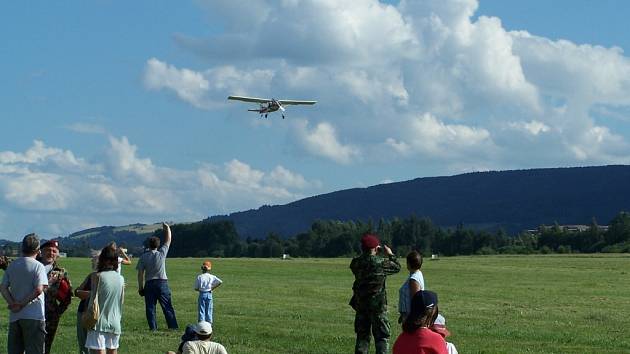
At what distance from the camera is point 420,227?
180m

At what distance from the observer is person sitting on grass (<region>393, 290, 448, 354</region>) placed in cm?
837

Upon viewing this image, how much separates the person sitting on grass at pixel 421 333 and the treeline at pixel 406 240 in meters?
130

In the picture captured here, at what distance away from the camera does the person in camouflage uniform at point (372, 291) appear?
1502cm

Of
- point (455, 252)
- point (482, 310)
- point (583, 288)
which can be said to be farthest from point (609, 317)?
point (455, 252)

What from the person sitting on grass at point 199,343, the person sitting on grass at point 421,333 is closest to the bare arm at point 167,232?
the person sitting on grass at point 199,343

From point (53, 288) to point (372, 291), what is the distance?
4529 mm

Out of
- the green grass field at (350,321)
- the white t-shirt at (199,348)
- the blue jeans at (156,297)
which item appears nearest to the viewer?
the white t-shirt at (199,348)

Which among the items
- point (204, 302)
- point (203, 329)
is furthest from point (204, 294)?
point (203, 329)

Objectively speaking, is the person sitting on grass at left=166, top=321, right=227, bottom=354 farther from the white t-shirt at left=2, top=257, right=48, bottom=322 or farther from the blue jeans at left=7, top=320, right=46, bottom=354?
the blue jeans at left=7, top=320, right=46, bottom=354

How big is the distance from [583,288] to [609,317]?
17737 millimetres

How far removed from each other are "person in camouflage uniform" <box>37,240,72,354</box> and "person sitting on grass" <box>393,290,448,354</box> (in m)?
7.67

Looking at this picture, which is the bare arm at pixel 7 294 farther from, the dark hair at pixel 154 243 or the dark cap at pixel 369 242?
the dark hair at pixel 154 243

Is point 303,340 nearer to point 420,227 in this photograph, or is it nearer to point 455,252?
point 455,252

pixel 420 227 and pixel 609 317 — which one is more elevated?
pixel 420 227
